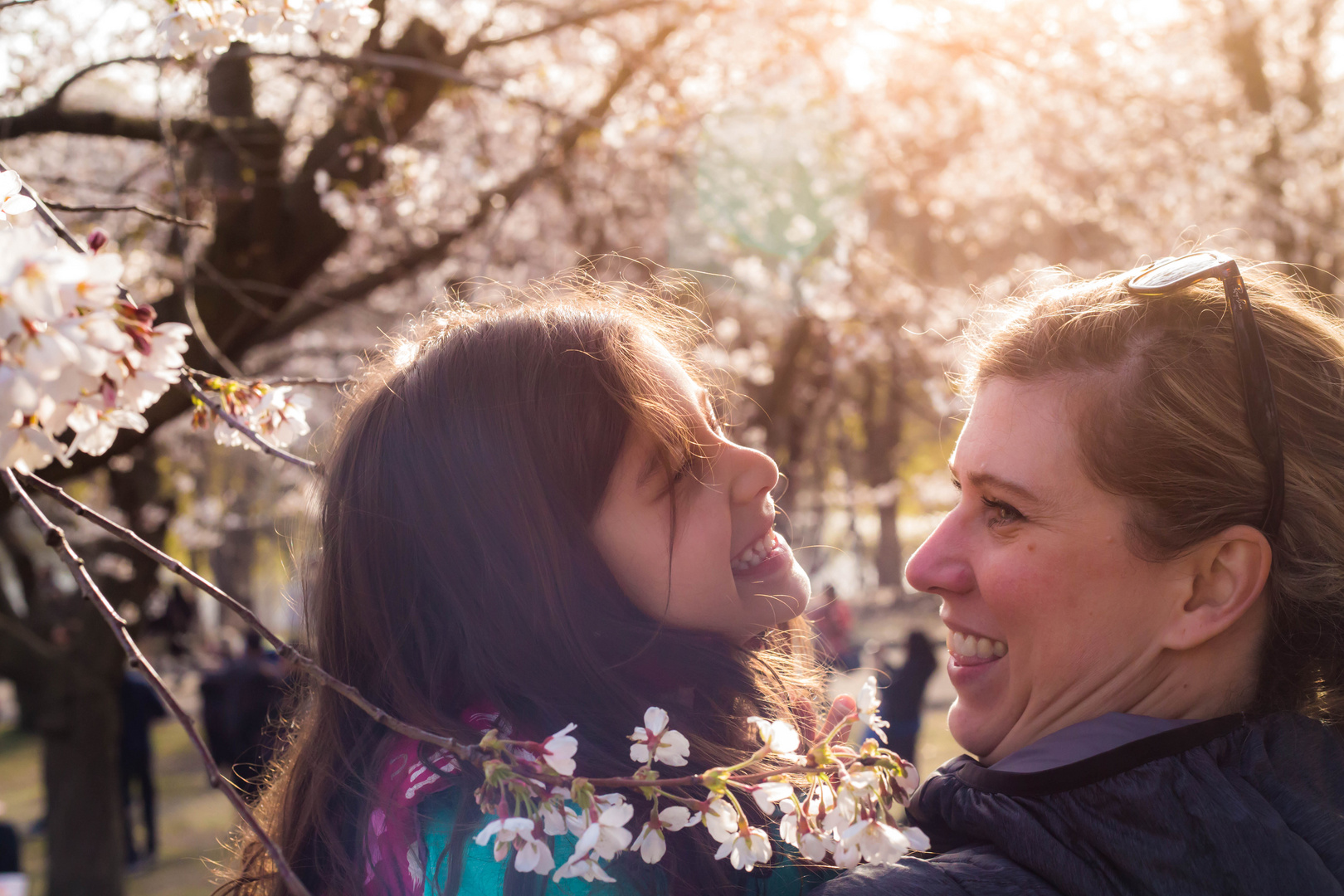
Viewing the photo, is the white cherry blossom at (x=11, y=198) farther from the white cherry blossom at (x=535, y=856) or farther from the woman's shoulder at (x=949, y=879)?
the woman's shoulder at (x=949, y=879)

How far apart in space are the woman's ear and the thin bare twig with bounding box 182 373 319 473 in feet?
4.43

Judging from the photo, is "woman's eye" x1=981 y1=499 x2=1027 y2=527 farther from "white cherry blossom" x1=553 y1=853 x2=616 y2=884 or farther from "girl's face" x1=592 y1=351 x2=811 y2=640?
"white cherry blossom" x1=553 y1=853 x2=616 y2=884

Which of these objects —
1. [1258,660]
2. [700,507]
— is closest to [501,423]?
[700,507]

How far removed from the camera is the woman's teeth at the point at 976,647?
153 centimetres

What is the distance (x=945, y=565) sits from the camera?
1.54 meters

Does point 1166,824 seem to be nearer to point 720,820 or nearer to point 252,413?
point 720,820

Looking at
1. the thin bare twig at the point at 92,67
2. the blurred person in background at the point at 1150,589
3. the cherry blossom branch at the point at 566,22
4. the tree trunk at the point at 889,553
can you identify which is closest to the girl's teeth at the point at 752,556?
the blurred person in background at the point at 1150,589

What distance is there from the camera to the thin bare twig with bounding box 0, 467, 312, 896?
2.83ft

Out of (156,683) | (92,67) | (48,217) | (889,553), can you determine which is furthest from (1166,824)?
(889,553)

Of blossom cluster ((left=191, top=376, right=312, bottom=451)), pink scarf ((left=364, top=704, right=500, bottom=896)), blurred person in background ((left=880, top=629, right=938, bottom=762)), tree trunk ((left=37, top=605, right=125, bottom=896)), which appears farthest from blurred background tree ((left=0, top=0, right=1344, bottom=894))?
blurred person in background ((left=880, top=629, right=938, bottom=762))

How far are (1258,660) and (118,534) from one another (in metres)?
1.50

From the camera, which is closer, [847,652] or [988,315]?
[988,315]

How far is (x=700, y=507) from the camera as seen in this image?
5.30 feet

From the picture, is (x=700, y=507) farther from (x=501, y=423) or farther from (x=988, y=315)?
(x=988, y=315)
